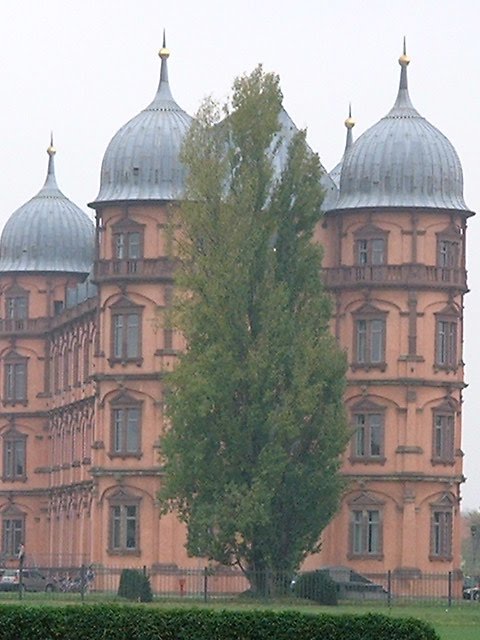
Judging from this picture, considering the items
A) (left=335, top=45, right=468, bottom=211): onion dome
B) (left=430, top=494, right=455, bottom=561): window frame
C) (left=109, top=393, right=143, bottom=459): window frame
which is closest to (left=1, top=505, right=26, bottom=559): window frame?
(left=109, top=393, right=143, bottom=459): window frame

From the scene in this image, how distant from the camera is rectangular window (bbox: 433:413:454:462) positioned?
4055 inches

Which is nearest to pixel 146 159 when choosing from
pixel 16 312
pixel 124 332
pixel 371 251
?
pixel 124 332

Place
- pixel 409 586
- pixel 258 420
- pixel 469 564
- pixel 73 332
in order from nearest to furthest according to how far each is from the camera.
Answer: pixel 258 420 < pixel 409 586 < pixel 73 332 < pixel 469 564

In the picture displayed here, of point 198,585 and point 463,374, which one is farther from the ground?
point 463,374

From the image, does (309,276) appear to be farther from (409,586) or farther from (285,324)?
(409,586)

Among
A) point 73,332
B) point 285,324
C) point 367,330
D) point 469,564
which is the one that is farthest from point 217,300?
point 469,564

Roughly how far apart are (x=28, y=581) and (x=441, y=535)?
1792cm

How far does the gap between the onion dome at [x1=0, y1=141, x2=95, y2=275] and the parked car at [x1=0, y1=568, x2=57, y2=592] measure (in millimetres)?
15372

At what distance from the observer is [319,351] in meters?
87.9

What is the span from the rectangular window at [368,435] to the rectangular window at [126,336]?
336 inches

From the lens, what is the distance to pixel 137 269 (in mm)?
103438

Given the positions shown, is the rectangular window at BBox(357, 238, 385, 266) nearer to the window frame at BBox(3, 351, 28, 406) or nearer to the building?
the building

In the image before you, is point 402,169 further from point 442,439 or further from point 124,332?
point 124,332

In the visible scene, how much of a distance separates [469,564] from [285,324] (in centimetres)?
11324
